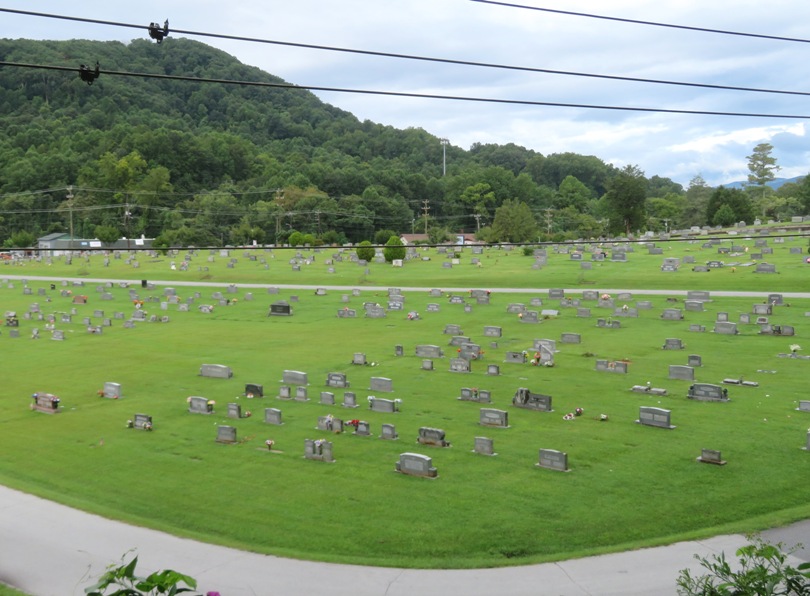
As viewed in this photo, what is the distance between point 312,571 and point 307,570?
0.10 metres

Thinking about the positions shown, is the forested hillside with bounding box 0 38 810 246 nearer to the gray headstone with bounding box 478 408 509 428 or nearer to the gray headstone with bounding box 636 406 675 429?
the gray headstone with bounding box 478 408 509 428

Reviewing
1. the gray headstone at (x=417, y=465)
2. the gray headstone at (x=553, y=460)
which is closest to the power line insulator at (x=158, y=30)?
the gray headstone at (x=417, y=465)

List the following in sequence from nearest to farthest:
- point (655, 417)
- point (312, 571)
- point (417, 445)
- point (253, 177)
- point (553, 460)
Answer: point (312, 571) < point (553, 460) < point (417, 445) < point (655, 417) < point (253, 177)

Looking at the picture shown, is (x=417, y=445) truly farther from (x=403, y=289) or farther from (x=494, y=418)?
(x=403, y=289)

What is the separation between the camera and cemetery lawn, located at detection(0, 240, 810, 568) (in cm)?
1450

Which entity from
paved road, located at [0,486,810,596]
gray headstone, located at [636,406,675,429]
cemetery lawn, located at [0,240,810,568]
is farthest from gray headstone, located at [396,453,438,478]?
gray headstone, located at [636,406,675,429]

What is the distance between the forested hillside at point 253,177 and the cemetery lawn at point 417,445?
1691 inches

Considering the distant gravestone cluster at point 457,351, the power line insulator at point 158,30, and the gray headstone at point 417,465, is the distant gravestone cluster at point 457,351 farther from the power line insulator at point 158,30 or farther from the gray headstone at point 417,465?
the power line insulator at point 158,30

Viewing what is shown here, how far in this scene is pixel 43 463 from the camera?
19.3m

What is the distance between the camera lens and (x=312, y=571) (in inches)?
508

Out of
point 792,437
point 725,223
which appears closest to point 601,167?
point 725,223

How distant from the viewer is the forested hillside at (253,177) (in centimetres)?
9938

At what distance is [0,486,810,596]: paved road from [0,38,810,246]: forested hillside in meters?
58.6

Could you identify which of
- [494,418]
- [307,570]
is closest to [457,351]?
[494,418]
